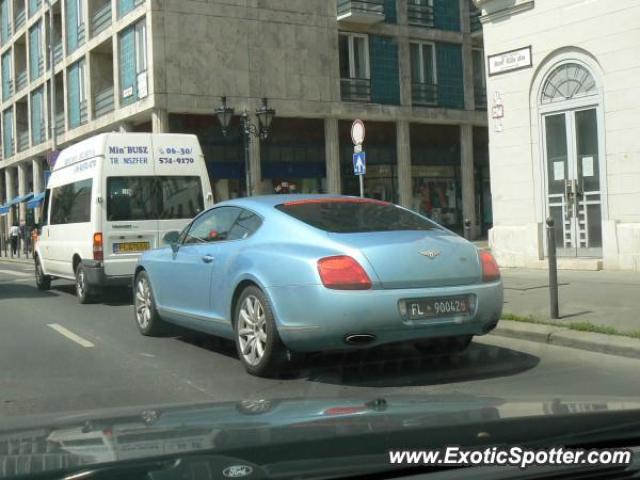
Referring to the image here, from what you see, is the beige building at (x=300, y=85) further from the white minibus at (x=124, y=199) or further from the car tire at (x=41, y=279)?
the white minibus at (x=124, y=199)

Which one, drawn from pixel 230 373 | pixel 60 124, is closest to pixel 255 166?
pixel 60 124

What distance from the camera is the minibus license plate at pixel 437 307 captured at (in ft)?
20.0

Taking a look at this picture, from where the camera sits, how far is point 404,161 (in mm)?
31109

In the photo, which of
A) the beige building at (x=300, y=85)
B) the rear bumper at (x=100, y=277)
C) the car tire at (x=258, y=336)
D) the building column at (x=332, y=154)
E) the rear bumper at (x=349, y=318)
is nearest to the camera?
the rear bumper at (x=349, y=318)

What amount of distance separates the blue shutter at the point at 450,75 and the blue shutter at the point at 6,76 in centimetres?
2471

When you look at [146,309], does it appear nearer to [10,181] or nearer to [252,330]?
[252,330]

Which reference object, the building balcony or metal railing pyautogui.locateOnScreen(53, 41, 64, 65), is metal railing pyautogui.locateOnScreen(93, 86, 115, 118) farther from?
the building balcony

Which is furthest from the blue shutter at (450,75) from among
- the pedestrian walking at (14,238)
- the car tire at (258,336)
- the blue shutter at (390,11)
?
the car tire at (258,336)

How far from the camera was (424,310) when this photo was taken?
20.1 feet

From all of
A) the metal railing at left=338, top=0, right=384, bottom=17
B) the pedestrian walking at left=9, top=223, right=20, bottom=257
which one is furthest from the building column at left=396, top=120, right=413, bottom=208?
the pedestrian walking at left=9, top=223, right=20, bottom=257

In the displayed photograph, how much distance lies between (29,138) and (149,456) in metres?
40.8

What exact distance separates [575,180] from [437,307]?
27.7ft

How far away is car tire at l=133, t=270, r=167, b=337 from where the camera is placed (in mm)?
8805

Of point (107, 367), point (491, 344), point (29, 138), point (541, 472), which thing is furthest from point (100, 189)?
point (29, 138)
